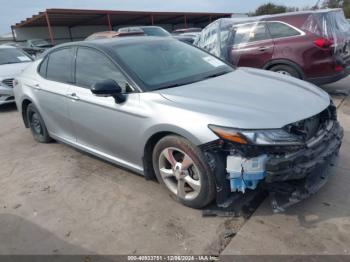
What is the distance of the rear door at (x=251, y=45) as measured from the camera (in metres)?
6.75

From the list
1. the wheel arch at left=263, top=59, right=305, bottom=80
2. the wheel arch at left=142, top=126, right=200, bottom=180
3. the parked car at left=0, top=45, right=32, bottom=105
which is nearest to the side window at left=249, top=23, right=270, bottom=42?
the wheel arch at left=263, top=59, right=305, bottom=80

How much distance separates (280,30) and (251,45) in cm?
65

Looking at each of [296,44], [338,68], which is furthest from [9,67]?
[338,68]

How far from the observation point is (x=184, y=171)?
297 centimetres

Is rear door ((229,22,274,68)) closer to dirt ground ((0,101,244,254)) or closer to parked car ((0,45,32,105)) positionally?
dirt ground ((0,101,244,254))

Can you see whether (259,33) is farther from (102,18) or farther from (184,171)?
(102,18)

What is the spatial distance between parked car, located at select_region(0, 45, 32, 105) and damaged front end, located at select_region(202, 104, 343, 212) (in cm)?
653

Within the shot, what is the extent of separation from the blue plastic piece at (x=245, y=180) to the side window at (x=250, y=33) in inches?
193

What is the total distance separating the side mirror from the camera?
313 centimetres

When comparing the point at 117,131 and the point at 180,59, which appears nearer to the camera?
the point at 117,131

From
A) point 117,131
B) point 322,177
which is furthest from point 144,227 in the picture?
point 322,177

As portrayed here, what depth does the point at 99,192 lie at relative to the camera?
3.54 m

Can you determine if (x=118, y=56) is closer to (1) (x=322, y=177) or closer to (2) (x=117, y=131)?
(2) (x=117, y=131)

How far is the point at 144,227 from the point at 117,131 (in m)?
1.05
